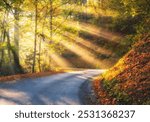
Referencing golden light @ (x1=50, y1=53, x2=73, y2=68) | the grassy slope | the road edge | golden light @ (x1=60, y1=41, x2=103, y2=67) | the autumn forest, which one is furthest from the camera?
golden light @ (x1=50, y1=53, x2=73, y2=68)

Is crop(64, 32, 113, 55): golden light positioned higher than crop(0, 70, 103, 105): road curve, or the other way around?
crop(0, 70, 103, 105): road curve

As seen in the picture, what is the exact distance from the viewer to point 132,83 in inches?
656

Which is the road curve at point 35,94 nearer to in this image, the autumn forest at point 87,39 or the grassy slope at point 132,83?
the autumn forest at point 87,39

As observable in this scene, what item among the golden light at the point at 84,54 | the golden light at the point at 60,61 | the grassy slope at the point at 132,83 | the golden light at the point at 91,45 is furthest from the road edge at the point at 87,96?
the golden light at the point at 60,61

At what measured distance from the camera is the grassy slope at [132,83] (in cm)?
1485

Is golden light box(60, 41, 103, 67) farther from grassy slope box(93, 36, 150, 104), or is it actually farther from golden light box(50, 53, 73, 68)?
grassy slope box(93, 36, 150, 104)

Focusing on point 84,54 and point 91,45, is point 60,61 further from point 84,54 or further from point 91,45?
point 91,45

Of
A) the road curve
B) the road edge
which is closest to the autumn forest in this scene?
the road edge

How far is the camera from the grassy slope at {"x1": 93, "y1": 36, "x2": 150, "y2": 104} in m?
14.9

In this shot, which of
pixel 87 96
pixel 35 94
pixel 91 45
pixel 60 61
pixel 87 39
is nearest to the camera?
pixel 35 94

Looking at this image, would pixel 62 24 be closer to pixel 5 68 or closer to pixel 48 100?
pixel 5 68

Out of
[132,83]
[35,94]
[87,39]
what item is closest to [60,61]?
[87,39]

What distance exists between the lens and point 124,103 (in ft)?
48.1

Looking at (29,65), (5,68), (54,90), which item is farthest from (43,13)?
(54,90)
